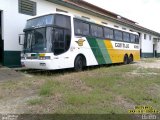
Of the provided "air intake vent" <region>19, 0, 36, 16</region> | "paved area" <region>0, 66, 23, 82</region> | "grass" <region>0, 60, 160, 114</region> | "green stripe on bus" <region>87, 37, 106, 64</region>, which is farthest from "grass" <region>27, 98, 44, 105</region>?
"air intake vent" <region>19, 0, 36, 16</region>

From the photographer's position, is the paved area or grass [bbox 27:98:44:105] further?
the paved area

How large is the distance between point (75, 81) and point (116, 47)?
966cm

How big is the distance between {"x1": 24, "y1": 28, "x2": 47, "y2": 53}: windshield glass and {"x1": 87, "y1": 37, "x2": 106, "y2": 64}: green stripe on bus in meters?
3.43

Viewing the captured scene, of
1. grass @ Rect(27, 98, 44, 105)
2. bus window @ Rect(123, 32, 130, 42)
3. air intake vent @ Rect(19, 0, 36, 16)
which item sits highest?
air intake vent @ Rect(19, 0, 36, 16)

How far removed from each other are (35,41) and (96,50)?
14.6ft

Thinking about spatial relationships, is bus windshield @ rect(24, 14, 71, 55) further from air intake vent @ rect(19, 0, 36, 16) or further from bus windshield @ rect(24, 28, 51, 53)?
air intake vent @ rect(19, 0, 36, 16)

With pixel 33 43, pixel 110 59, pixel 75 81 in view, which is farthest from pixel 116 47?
pixel 75 81

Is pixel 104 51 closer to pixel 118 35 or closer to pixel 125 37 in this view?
pixel 118 35

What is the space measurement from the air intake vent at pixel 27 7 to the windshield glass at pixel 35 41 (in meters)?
3.01

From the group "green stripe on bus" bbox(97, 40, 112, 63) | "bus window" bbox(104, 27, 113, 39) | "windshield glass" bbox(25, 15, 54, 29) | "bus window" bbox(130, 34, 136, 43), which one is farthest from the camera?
"bus window" bbox(130, 34, 136, 43)

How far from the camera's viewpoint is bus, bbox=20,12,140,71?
39.9ft

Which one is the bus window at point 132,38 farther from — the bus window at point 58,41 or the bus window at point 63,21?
the bus window at point 58,41

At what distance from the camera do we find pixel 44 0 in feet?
56.7

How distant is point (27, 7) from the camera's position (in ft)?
52.3
